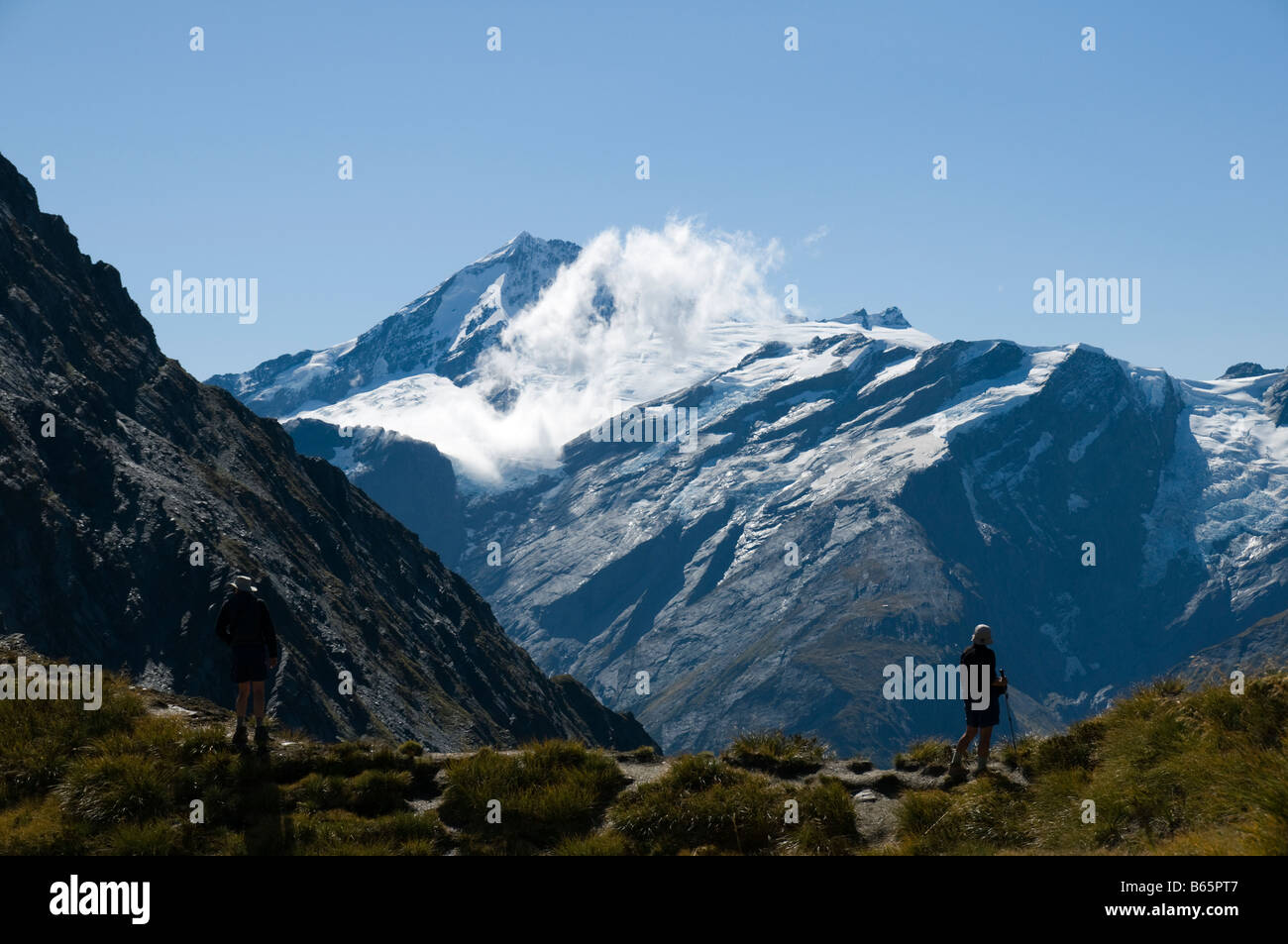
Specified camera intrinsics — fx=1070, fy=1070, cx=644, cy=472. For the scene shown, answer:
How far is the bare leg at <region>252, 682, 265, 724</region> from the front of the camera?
69.6 ft

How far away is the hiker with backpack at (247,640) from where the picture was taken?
21266 millimetres

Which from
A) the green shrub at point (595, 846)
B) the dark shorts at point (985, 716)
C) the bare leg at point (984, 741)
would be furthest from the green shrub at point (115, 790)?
the dark shorts at point (985, 716)

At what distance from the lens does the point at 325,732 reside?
97688mm

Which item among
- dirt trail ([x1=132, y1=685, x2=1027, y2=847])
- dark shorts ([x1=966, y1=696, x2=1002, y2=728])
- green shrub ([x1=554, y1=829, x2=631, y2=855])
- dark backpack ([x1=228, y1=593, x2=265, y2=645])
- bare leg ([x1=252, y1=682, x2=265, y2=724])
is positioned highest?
dark backpack ([x1=228, y1=593, x2=265, y2=645])

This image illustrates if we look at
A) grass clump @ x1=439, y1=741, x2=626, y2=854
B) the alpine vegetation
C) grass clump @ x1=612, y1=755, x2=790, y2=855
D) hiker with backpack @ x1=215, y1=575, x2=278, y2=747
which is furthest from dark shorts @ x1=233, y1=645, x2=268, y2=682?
grass clump @ x1=612, y1=755, x2=790, y2=855

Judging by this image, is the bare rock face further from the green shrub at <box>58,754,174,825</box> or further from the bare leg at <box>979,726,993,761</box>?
the bare leg at <box>979,726,993,761</box>

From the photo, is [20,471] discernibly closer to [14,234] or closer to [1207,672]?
[14,234]

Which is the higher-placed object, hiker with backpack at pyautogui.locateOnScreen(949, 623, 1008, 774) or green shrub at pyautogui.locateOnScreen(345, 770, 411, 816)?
hiker with backpack at pyautogui.locateOnScreen(949, 623, 1008, 774)

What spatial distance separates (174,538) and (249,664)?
305 feet

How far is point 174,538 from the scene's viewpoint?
347 ft

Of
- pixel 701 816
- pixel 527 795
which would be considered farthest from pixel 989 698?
pixel 527 795

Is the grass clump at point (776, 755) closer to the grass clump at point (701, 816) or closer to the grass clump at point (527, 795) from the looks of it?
the grass clump at point (701, 816)

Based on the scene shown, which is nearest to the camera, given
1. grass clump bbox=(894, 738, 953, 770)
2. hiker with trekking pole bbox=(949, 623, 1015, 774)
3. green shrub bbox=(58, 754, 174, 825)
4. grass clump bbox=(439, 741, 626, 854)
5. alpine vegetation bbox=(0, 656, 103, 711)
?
green shrub bbox=(58, 754, 174, 825)
